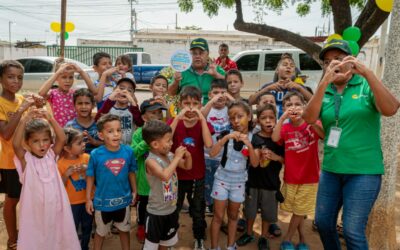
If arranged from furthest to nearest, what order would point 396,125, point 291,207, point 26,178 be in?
point 291,207
point 396,125
point 26,178

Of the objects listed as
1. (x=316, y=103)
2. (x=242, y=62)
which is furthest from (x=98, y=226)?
(x=242, y=62)

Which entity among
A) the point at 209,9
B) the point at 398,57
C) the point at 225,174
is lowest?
the point at 225,174

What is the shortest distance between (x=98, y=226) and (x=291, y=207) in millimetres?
1795

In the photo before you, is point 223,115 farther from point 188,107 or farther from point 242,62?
point 242,62

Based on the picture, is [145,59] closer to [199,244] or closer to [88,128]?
[88,128]

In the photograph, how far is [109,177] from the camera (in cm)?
277

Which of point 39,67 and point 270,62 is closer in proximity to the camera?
point 270,62

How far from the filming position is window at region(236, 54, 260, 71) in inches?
450

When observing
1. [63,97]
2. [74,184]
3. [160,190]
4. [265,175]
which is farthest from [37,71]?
[265,175]

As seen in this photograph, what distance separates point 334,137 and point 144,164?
5.77ft

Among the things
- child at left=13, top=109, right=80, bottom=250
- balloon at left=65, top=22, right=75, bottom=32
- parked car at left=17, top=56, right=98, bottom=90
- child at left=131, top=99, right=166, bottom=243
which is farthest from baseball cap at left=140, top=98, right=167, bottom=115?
parked car at left=17, top=56, right=98, bottom=90

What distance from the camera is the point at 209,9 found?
335 inches

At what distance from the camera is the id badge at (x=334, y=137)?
2335 millimetres

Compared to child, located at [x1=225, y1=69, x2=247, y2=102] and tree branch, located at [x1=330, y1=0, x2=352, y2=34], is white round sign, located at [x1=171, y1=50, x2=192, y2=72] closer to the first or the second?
child, located at [x1=225, y1=69, x2=247, y2=102]
